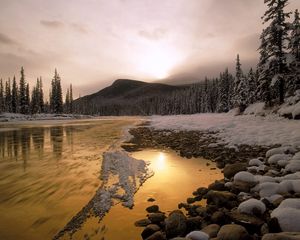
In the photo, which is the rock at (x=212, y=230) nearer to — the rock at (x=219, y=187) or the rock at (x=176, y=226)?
the rock at (x=176, y=226)

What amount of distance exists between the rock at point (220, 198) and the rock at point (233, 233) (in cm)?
147

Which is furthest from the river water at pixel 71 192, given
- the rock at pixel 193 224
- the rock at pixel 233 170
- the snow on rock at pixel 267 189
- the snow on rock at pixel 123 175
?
the snow on rock at pixel 267 189

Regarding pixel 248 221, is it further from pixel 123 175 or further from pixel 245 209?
pixel 123 175

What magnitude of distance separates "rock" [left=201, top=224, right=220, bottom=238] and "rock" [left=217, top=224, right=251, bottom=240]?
5.9 inches

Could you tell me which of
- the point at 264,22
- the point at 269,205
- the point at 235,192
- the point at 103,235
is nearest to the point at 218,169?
the point at 235,192

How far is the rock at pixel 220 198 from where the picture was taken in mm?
6031

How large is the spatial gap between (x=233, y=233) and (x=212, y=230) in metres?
0.44

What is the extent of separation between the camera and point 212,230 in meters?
4.72

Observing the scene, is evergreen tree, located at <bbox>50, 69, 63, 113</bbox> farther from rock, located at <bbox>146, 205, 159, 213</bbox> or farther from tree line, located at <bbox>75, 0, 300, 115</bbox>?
rock, located at <bbox>146, 205, 159, 213</bbox>

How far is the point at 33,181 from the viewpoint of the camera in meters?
8.68

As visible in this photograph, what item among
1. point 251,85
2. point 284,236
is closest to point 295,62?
point 284,236

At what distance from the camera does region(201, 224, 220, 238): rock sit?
4625mm

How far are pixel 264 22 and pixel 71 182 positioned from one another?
27648 millimetres

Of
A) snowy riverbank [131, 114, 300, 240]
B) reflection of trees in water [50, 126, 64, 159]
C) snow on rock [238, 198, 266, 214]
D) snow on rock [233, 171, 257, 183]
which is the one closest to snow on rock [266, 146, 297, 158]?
snowy riverbank [131, 114, 300, 240]
